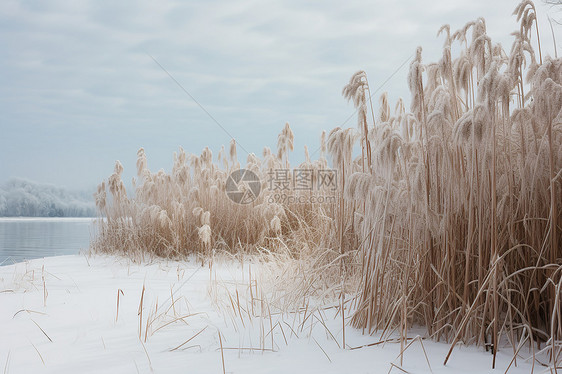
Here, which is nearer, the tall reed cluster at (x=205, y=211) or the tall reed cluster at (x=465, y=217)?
the tall reed cluster at (x=465, y=217)

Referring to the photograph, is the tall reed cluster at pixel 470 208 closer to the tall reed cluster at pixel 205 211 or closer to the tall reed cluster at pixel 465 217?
the tall reed cluster at pixel 465 217

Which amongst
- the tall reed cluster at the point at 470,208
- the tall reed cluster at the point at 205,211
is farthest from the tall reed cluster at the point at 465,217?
the tall reed cluster at the point at 205,211

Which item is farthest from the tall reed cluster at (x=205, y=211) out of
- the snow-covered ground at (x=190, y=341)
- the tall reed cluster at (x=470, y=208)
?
the tall reed cluster at (x=470, y=208)

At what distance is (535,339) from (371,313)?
696mm

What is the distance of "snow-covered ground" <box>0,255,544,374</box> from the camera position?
1.74m

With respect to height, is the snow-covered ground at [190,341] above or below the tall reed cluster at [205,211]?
below

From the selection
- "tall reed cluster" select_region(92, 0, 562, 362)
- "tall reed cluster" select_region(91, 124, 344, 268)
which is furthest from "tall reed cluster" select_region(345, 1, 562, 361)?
"tall reed cluster" select_region(91, 124, 344, 268)

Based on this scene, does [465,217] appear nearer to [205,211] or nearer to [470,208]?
[470,208]

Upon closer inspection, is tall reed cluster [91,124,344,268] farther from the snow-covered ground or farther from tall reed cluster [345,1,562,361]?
tall reed cluster [345,1,562,361]

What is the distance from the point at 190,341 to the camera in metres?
2.14

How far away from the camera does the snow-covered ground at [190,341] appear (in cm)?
174

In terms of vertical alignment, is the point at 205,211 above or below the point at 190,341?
above

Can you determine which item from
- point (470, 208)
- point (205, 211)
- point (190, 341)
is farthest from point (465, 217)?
point (205, 211)

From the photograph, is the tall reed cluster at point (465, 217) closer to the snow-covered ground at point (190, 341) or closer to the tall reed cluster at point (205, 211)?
the snow-covered ground at point (190, 341)
